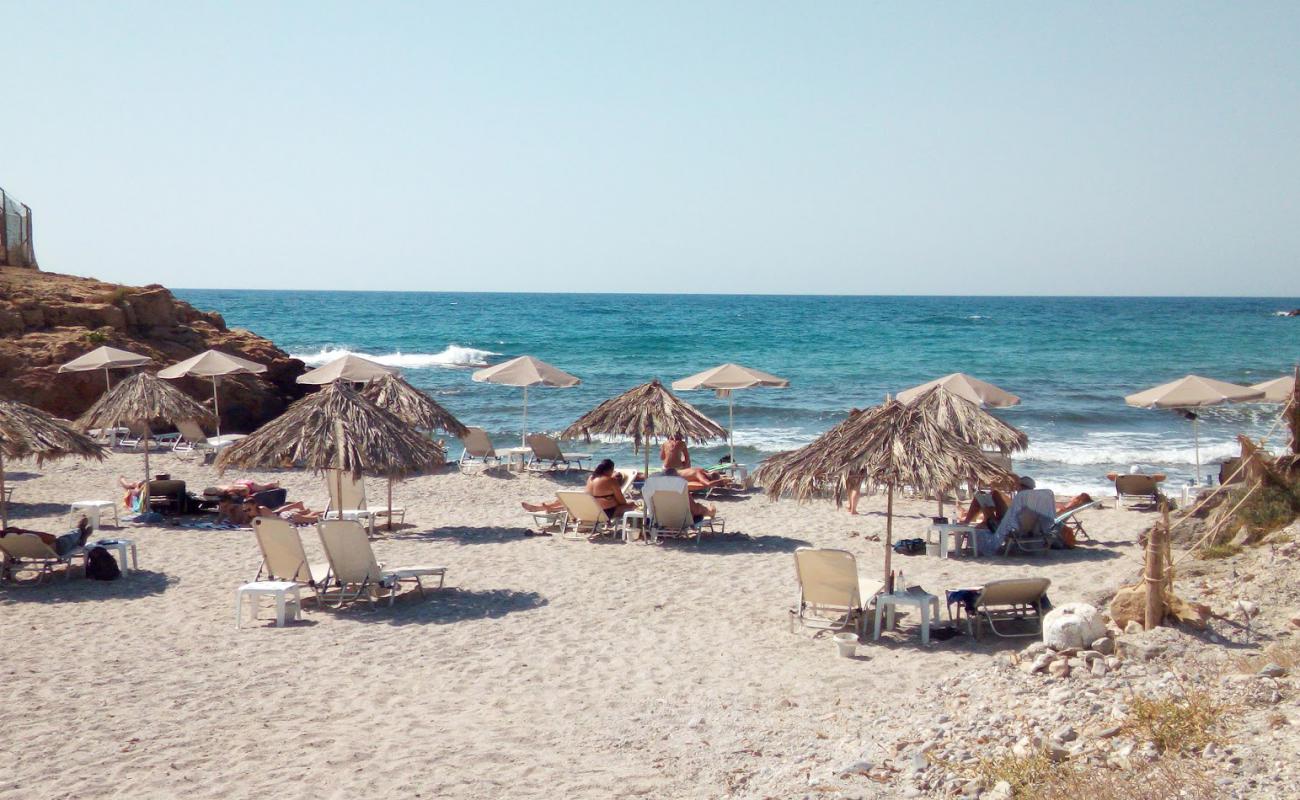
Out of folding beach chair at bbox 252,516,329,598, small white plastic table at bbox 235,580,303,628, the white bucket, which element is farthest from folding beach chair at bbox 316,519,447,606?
the white bucket

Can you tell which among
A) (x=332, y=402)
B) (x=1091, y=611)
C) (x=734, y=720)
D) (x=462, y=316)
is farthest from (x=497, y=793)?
(x=462, y=316)

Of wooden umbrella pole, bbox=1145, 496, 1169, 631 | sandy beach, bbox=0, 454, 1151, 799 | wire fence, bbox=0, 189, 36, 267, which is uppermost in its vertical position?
wire fence, bbox=0, 189, 36, 267

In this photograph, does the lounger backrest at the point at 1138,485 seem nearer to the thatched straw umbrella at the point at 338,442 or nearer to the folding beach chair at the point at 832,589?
the folding beach chair at the point at 832,589

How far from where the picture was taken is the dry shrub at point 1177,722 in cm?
482

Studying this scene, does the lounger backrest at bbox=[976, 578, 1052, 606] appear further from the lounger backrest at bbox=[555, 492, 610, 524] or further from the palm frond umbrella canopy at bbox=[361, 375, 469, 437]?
the palm frond umbrella canopy at bbox=[361, 375, 469, 437]

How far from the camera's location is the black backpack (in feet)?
31.3

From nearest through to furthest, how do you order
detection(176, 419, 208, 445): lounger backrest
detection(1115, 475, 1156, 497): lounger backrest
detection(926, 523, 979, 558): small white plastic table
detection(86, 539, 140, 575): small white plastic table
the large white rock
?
the large white rock
detection(86, 539, 140, 575): small white plastic table
detection(926, 523, 979, 558): small white plastic table
detection(1115, 475, 1156, 497): lounger backrest
detection(176, 419, 208, 445): lounger backrest

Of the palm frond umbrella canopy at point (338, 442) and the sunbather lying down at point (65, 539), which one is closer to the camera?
the sunbather lying down at point (65, 539)

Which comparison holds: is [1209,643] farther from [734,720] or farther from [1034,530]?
[1034,530]

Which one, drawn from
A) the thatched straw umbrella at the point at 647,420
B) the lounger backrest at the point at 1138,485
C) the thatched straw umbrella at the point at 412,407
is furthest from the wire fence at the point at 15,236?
the lounger backrest at the point at 1138,485

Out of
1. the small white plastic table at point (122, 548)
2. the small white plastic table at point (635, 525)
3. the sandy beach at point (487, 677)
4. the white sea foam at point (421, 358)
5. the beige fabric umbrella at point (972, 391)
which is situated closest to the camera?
the sandy beach at point (487, 677)

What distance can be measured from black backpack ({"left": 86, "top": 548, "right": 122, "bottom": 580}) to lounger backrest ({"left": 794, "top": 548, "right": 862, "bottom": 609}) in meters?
6.44

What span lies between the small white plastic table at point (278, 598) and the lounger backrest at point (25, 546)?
2.23m

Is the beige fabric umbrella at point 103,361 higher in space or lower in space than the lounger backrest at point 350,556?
higher
